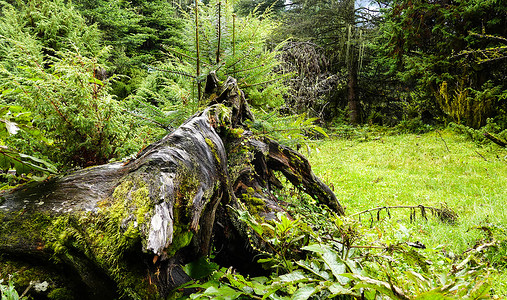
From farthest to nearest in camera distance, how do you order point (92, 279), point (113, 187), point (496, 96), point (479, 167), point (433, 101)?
point (433, 101) < point (496, 96) < point (479, 167) < point (113, 187) < point (92, 279)

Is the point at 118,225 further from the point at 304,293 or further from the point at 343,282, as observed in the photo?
the point at 343,282

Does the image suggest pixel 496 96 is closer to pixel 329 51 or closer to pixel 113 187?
pixel 329 51

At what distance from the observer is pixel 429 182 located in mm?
6203

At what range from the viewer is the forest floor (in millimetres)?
3439

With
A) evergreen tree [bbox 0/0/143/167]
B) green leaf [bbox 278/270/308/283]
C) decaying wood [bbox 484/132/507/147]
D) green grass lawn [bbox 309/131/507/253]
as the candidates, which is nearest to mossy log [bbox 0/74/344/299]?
green leaf [bbox 278/270/308/283]

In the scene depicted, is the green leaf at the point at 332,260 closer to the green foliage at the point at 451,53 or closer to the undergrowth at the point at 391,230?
the undergrowth at the point at 391,230

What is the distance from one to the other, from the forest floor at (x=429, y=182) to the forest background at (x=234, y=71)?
4.19ft

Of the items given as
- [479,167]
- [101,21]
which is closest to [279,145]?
A: [479,167]

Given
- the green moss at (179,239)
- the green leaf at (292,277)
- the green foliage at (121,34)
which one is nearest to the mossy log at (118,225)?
the green moss at (179,239)

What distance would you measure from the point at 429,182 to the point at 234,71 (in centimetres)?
528

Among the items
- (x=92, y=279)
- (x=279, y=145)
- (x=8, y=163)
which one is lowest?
(x=92, y=279)

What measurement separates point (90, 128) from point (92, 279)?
1324mm

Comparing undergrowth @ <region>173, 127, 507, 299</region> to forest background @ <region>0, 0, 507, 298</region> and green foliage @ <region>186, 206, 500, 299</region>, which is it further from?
forest background @ <region>0, 0, 507, 298</region>

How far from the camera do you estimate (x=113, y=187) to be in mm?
1351
